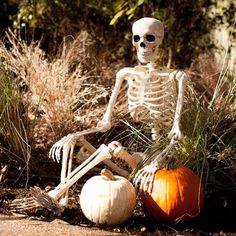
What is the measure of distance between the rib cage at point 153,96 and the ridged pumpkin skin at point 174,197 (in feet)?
1.63

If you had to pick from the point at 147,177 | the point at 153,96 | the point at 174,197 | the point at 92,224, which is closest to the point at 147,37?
the point at 153,96

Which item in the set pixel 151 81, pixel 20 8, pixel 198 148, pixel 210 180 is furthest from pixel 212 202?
pixel 20 8

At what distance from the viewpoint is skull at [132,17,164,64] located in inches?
154

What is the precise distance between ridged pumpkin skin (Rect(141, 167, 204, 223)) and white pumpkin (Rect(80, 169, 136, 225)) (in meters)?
0.13

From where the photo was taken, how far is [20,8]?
318 inches

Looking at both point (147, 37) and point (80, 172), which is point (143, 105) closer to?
point (147, 37)

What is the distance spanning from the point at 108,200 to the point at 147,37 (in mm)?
1122

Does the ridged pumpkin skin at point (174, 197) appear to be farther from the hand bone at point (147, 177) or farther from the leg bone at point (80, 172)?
the leg bone at point (80, 172)

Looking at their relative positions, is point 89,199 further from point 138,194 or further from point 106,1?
point 106,1

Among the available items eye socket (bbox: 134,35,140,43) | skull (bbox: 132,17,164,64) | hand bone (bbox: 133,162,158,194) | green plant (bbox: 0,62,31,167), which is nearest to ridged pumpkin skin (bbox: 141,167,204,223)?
hand bone (bbox: 133,162,158,194)

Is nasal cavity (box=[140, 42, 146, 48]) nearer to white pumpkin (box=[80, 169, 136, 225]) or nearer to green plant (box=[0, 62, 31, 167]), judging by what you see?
white pumpkin (box=[80, 169, 136, 225])

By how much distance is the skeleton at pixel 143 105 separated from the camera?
375cm

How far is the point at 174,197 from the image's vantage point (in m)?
3.56

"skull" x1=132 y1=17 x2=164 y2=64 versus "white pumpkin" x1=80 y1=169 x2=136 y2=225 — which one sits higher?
"skull" x1=132 y1=17 x2=164 y2=64
